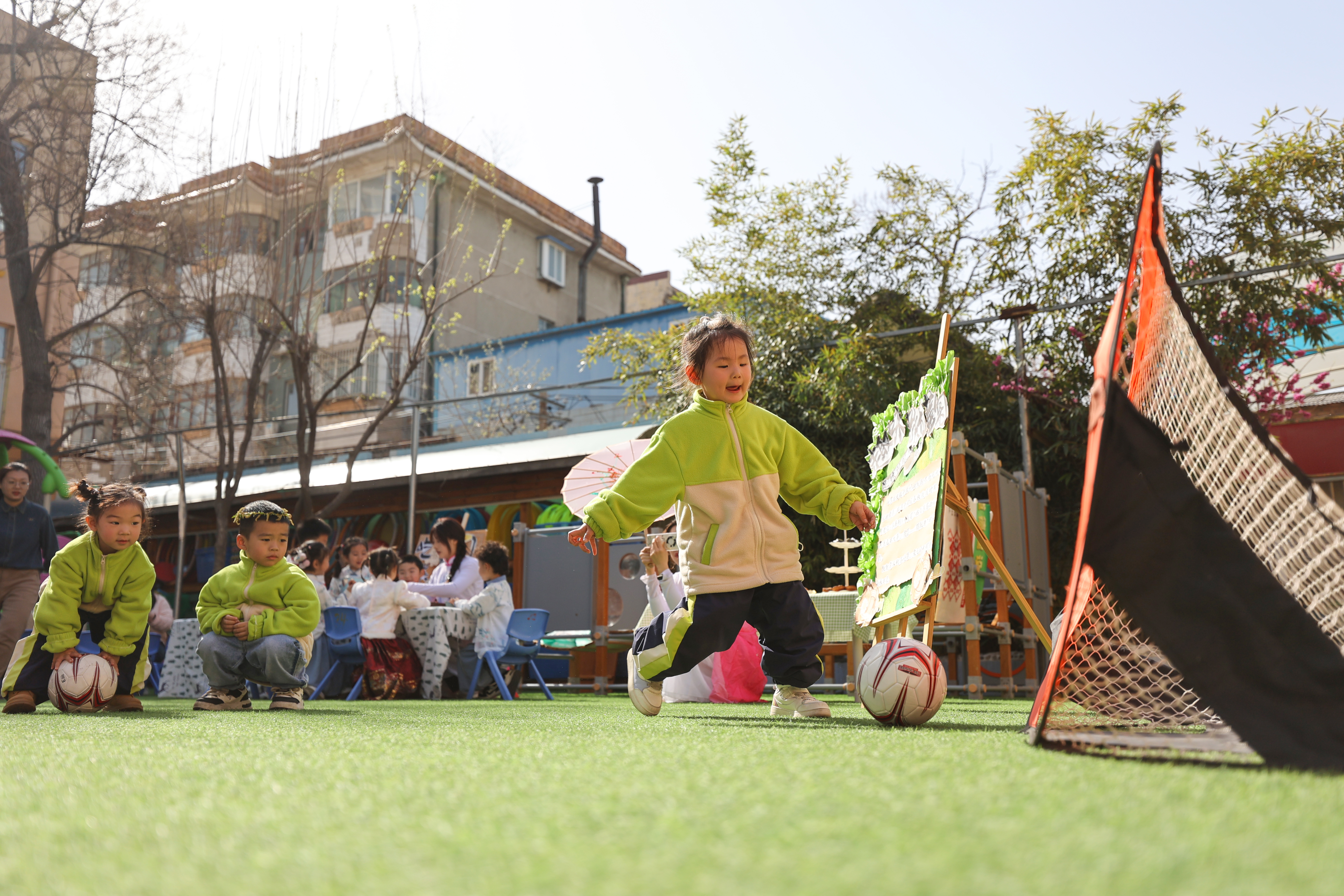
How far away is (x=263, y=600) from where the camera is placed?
587 centimetres

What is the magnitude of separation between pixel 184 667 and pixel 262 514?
184 inches

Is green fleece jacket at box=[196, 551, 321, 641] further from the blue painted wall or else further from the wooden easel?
the blue painted wall

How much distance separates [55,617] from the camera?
5344 millimetres

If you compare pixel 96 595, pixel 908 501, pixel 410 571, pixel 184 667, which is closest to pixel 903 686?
pixel 908 501

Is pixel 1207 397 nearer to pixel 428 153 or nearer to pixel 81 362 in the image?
pixel 428 153

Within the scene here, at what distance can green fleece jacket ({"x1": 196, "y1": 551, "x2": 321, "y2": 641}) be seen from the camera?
581 centimetres

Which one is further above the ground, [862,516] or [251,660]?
[862,516]

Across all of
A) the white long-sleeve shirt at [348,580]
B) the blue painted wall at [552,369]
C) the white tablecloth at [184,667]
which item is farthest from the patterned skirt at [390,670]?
the blue painted wall at [552,369]

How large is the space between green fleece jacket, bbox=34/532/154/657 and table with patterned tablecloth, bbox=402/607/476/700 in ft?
11.0

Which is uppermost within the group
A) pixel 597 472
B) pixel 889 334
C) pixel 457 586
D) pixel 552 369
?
pixel 552 369

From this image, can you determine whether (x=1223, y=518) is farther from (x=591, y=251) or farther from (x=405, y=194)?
(x=591, y=251)

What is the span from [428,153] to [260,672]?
9.19 meters

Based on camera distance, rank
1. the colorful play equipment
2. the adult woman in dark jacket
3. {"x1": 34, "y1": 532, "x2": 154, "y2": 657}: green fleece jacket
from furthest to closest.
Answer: the colorful play equipment → the adult woman in dark jacket → {"x1": 34, "y1": 532, "x2": 154, "y2": 657}: green fleece jacket

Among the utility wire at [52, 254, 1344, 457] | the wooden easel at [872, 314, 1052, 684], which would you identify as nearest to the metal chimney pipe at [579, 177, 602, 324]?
the utility wire at [52, 254, 1344, 457]
